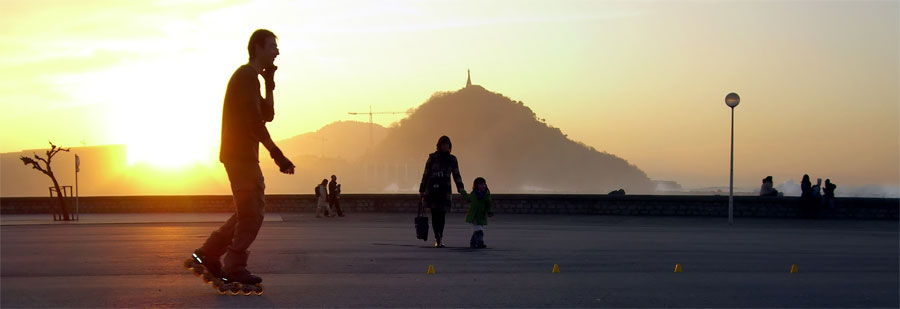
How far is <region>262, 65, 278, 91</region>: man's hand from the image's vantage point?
26.4 ft

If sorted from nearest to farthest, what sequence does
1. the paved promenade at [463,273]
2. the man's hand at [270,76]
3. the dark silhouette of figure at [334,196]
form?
the paved promenade at [463,273]
the man's hand at [270,76]
the dark silhouette of figure at [334,196]

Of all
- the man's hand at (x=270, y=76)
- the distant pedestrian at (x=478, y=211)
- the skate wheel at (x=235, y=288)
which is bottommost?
the skate wheel at (x=235, y=288)

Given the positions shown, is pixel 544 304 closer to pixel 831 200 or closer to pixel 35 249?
pixel 35 249

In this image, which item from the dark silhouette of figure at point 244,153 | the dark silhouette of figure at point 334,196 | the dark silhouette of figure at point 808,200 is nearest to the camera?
the dark silhouette of figure at point 244,153

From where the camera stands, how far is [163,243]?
1473cm

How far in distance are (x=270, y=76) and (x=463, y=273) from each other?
315cm

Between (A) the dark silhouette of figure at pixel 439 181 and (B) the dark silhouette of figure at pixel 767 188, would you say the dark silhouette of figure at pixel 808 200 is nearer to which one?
(B) the dark silhouette of figure at pixel 767 188

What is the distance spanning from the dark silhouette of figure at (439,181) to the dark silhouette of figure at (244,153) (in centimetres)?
667

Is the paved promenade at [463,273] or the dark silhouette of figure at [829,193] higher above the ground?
the dark silhouette of figure at [829,193]

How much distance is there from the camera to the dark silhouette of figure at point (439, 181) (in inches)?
575

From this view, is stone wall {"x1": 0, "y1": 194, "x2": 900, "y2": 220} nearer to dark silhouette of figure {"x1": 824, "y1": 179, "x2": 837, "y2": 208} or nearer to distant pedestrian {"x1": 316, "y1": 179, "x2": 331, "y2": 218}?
dark silhouette of figure {"x1": 824, "y1": 179, "x2": 837, "y2": 208}

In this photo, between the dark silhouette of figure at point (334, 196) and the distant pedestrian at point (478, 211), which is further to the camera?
the dark silhouette of figure at point (334, 196)

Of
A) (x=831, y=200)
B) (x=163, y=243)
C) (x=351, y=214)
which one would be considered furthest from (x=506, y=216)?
(x=163, y=243)

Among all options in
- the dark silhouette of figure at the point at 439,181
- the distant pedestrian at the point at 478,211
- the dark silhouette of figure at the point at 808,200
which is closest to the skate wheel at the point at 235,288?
the dark silhouette of figure at the point at 439,181
